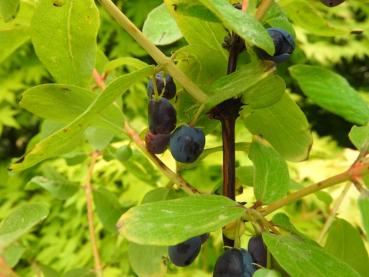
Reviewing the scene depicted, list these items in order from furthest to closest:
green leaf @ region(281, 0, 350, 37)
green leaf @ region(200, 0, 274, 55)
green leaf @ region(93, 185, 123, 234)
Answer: green leaf @ region(93, 185, 123, 234) < green leaf @ region(281, 0, 350, 37) < green leaf @ region(200, 0, 274, 55)

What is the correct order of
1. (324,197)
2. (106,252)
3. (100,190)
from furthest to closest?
(106,252) → (100,190) → (324,197)

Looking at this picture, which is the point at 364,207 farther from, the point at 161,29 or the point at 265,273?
the point at 161,29

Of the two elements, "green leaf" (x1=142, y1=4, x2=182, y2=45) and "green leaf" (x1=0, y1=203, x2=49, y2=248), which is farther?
"green leaf" (x1=142, y1=4, x2=182, y2=45)

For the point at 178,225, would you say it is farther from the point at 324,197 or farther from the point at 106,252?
the point at 106,252

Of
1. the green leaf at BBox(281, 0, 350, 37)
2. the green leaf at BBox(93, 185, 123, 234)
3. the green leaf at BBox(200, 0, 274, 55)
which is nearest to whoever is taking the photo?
the green leaf at BBox(200, 0, 274, 55)

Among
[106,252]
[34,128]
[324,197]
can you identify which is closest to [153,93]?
[324,197]

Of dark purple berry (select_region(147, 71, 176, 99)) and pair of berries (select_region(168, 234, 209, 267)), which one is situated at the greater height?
dark purple berry (select_region(147, 71, 176, 99))

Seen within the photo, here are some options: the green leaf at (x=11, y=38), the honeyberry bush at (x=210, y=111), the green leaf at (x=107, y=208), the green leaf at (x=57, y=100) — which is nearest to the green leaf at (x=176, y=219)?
the honeyberry bush at (x=210, y=111)

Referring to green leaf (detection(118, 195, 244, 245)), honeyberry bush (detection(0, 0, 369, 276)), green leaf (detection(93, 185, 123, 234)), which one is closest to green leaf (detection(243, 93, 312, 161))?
honeyberry bush (detection(0, 0, 369, 276))

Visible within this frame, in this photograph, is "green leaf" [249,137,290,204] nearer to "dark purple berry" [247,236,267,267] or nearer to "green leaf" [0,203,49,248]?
"dark purple berry" [247,236,267,267]
